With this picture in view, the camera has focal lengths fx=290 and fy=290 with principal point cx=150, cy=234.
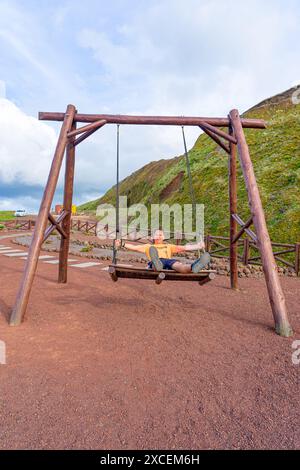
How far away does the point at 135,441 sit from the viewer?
6.65 ft

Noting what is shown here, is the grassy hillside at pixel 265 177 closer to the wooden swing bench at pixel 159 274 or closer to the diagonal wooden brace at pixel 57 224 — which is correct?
the wooden swing bench at pixel 159 274

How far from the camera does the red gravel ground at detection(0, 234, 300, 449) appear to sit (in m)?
2.10

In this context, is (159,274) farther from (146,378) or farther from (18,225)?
(18,225)

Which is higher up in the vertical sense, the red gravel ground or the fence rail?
the fence rail

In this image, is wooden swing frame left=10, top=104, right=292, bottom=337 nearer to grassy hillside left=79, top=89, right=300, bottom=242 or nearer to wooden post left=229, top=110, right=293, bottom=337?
wooden post left=229, top=110, right=293, bottom=337

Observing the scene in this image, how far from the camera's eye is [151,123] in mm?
5703

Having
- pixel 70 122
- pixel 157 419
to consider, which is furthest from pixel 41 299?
pixel 157 419

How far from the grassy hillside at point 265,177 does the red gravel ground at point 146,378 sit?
33.0 ft

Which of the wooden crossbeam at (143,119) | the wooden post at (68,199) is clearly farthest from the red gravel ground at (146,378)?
the wooden crossbeam at (143,119)

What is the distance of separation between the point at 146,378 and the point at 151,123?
181 inches

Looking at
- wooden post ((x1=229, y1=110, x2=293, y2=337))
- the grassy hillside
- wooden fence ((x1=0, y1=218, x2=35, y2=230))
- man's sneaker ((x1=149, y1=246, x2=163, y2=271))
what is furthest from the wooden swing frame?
wooden fence ((x1=0, y1=218, x2=35, y2=230))
